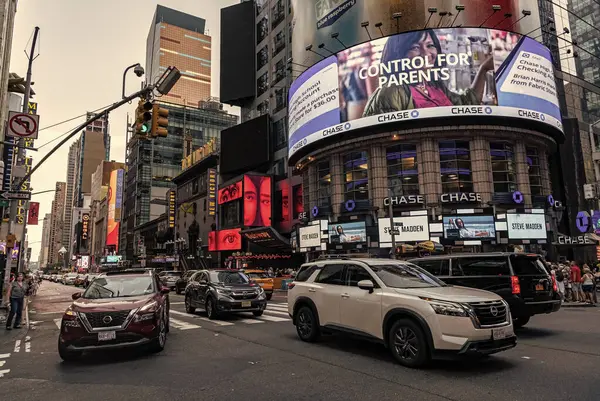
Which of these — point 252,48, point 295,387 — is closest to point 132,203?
point 252,48

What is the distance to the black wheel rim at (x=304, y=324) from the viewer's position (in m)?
9.67

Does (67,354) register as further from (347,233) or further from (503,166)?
(503,166)

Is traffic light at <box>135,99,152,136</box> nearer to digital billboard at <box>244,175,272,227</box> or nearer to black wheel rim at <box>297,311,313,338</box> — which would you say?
black wheel rim at <box>297,311,313,338</box>

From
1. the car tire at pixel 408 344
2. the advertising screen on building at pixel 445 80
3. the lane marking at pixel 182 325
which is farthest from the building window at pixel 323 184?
the car tire at pixel 408 344

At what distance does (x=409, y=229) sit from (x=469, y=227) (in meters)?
4.36

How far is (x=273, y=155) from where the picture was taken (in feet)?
174

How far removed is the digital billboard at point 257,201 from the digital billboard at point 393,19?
15.2 metres

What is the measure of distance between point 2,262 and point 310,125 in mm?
25927

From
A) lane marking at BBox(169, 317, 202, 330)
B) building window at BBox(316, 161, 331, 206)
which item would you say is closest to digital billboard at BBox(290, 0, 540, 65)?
building window at BBox(316, 161, 331, 206)

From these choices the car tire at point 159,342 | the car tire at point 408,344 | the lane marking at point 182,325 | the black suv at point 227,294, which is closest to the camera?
the car tire at point 408,344

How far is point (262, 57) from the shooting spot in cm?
6047

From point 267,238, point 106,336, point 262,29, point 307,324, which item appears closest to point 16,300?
point 106,336

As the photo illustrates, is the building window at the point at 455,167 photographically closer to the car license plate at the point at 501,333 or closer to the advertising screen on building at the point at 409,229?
the advertising screen on building at the point at 409,229

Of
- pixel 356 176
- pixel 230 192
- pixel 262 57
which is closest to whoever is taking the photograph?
pixel 356 176
